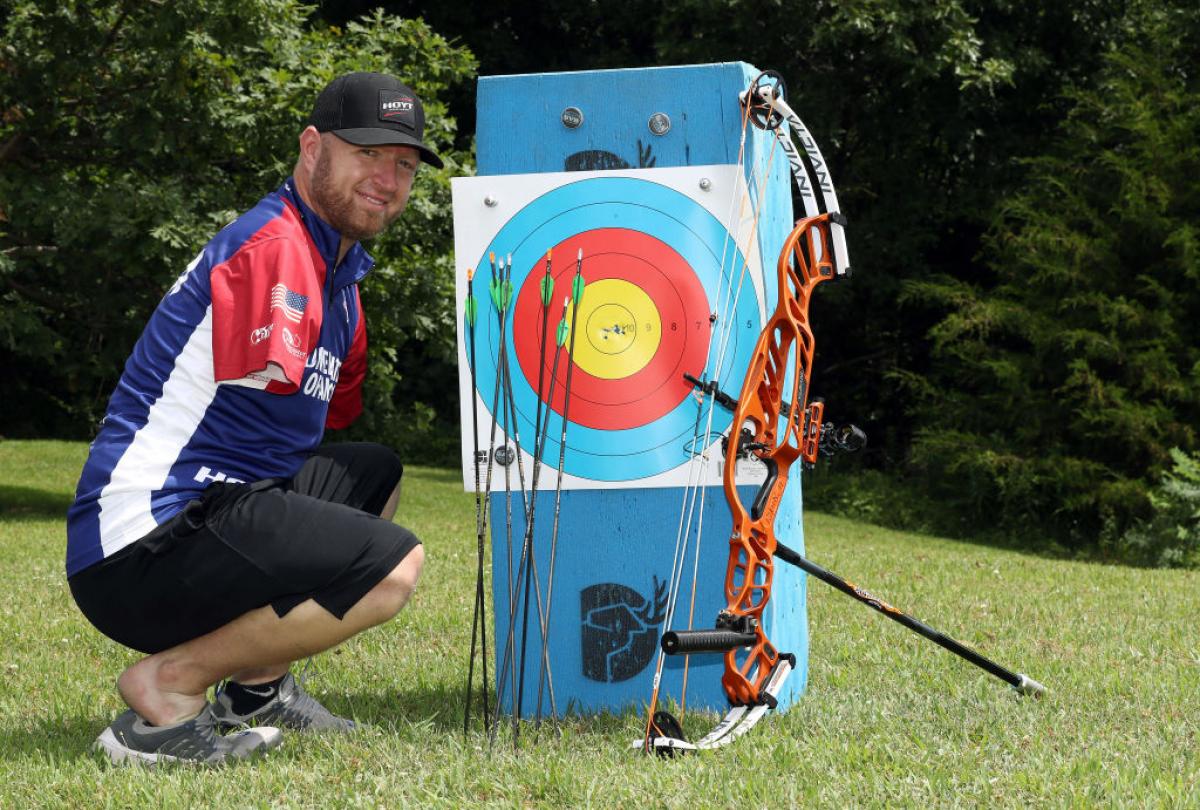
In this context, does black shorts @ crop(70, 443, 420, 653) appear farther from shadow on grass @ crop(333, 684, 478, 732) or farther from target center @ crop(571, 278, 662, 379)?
target center @ crop(571, 278, 662, 379)

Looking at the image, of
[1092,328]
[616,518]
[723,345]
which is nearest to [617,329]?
[723,345]

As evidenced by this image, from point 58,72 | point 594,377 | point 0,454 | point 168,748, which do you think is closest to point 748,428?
point 594,377

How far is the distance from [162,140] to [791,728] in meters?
7.33

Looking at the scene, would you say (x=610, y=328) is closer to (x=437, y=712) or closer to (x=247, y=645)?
(x=437, y=712)

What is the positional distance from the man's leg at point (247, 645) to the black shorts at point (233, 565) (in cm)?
2

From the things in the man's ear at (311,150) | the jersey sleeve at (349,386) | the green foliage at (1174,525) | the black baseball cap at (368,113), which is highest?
the black baseball cap at (368,113)

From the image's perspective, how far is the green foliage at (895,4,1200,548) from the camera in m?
10.4

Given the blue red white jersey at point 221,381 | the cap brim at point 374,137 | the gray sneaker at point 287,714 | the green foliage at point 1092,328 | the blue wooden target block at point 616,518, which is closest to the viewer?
the blue red white jersey at point 221,381

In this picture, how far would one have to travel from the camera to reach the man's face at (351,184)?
309cm

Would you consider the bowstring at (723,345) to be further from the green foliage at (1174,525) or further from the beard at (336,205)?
the green foliage at (1174,525)

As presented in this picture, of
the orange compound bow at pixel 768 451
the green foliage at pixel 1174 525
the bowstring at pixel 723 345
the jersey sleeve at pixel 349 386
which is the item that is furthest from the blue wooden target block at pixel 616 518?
the green foliage at pixel 1174 525

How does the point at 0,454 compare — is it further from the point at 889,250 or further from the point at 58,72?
the point at 889,250

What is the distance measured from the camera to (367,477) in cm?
344

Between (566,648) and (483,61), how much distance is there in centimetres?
1341
